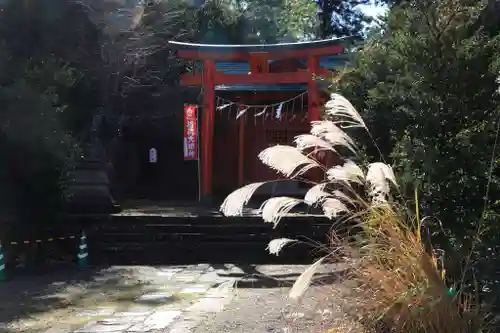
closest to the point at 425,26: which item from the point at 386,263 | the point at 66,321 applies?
the point at 386,263

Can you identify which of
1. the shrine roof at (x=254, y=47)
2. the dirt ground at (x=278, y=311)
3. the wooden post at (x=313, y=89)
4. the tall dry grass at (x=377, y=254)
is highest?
the shrine roof at (x=254, y=47)

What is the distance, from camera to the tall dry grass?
14.6 ft

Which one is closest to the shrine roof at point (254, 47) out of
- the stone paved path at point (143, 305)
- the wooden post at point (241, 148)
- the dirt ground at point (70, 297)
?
the wooden post at point (241, 148)

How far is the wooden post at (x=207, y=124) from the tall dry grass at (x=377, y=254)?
1023cm

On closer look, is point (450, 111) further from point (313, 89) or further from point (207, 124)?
point (207, 124)

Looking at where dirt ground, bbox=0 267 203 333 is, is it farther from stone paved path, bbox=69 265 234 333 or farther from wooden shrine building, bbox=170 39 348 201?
wooden shrine building, bbox=170 39 348 201

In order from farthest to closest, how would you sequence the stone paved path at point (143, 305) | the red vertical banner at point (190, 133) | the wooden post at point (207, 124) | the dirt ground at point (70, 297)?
the red vertical banner at point (190, 133), the wooden post at point (207, 124), the dirt ground at point (70, 297), the stone paved path at point (143, 305)

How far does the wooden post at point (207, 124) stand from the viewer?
49.0 feet

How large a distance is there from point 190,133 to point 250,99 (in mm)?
2559

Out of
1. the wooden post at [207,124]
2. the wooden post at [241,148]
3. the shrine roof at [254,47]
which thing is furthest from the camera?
the wooden post at [241,148]

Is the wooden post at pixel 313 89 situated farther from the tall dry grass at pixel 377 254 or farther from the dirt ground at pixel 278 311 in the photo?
the tall dry grass at pixel 377 254

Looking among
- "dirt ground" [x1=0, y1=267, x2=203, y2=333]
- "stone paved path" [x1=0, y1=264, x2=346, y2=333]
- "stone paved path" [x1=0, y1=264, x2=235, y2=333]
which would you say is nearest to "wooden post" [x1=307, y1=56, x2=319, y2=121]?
"stone paved path" [x1=0, y1=264, x2=346, y2=333]

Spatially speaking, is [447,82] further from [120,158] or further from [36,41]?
[120,158]

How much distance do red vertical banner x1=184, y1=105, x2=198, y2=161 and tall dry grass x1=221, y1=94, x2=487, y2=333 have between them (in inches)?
441
